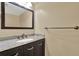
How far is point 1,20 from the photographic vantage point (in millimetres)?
1797

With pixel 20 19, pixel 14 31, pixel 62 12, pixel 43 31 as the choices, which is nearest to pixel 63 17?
pixel 62 12

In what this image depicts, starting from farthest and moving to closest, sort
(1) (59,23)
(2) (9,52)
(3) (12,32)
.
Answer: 1. (1) (59,23)
2. (3) (12,32)
3. (2) (9,52)

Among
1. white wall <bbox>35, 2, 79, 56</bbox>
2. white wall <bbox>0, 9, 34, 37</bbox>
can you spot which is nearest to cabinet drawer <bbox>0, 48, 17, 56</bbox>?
white wall <bbox>0, 9, 34, 37</bbox>

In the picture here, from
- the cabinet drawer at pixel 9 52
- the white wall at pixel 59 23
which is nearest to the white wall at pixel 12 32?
the white wall at pixel 59 23

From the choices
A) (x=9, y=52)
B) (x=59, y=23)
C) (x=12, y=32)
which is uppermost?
(x=59, y=23)

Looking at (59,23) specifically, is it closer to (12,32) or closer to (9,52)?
(12,32)

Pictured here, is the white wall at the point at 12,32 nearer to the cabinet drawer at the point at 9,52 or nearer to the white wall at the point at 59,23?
the white wall at the point at 59,23

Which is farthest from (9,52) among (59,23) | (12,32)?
(59,23)

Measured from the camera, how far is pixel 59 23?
279 centimetres

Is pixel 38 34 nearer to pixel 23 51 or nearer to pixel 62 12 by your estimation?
pixel 62 12

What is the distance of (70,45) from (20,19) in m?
1.25

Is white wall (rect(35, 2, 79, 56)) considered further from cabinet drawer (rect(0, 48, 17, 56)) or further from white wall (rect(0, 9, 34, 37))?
cabinet drawer (rect(0, 48, 17, 56))

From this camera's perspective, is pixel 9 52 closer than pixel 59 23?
Yes

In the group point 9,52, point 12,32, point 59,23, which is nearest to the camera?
point 9,52
